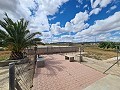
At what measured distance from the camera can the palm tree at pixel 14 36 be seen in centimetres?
1009

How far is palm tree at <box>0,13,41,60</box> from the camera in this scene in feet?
33.1

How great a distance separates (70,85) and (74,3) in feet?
44.6

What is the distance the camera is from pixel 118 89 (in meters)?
3.87

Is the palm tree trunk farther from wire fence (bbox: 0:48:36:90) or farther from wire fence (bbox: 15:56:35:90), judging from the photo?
wire fence (bbox: 15:56:35:90)

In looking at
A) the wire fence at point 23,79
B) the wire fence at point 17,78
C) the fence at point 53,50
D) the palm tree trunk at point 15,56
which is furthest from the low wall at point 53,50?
the wire fence at point 23,79

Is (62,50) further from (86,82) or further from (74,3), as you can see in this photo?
(86,82)

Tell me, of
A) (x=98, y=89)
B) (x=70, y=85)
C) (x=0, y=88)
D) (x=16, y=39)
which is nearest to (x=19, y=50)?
(x=16, y=39)

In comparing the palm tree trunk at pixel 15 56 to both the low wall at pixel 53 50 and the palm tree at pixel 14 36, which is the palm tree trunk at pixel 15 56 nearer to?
the palm tree at pixel 14 36

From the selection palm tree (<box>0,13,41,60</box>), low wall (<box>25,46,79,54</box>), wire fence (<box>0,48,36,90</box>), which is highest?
palm tree (<box>0,13,41,60</box>)

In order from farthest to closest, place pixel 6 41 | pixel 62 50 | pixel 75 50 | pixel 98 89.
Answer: pixel 75 50 → pixel 62 50 → pixel 6 41 → pixel 98 89

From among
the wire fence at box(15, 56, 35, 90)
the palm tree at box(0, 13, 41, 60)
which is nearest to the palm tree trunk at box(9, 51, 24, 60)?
the palm tree at box(0, 13, 41, 60)

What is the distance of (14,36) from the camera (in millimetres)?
10391

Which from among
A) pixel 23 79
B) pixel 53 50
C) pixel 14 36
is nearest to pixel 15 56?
pixel 14 36

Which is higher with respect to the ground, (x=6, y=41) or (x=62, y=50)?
(x=6, y=41)
